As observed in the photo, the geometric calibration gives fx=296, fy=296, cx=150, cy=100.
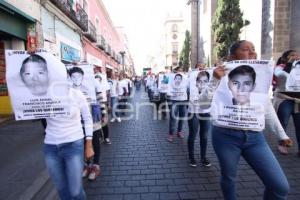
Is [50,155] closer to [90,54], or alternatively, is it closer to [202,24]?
[90,54]

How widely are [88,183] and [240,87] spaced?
280 cm

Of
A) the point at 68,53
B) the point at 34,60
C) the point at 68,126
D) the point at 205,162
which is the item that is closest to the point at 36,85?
the point at 34,60

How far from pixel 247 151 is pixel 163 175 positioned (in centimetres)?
221

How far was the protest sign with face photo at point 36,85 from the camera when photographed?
9.15 ft

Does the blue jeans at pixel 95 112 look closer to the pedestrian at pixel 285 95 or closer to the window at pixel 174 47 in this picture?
the pedestrian at pixel 285 95

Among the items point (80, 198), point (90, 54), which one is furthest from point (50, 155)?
point (90, 54)

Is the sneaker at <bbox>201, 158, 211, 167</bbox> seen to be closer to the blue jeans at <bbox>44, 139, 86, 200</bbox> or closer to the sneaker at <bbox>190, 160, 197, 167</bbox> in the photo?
the sneaker at <bbox>190, 160, 197, 167</bbox>

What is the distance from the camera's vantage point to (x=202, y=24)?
30.0m

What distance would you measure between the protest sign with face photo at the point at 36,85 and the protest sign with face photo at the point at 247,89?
1.60m

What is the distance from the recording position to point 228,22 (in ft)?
56.1

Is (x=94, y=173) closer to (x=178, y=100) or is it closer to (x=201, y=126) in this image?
(x=201, y=126)

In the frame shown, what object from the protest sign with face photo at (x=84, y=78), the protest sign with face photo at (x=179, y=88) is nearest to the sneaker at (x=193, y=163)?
the protest sign with face photo at (x=84, y=78)

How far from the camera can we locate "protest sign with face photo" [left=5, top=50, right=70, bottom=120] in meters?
2.79

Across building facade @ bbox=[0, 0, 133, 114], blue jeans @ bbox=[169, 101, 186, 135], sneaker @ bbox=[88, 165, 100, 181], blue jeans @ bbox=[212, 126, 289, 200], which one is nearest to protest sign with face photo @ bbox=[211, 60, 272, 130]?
blue jeans @ bbox=[212, 126, 289, 200]
